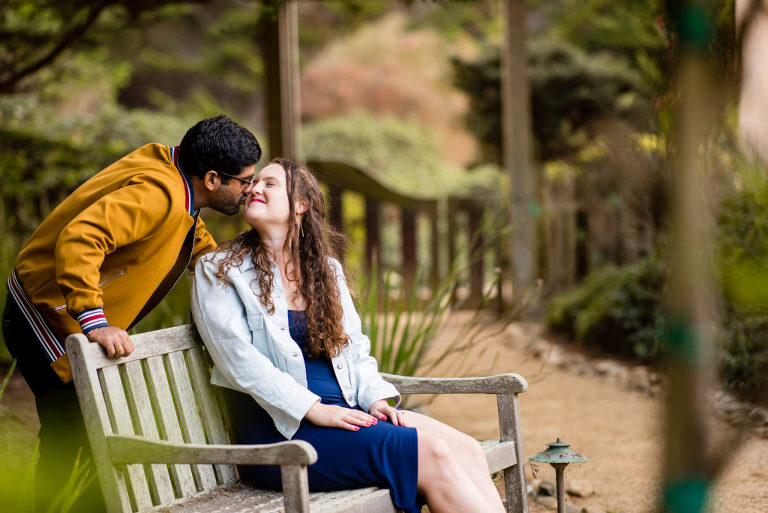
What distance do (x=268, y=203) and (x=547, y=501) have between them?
1.74 meters

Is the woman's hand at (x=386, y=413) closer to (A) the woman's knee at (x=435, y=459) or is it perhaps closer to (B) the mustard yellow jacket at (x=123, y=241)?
(A) the woman's knee at (x=435, y=459)

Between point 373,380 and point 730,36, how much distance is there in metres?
1.73

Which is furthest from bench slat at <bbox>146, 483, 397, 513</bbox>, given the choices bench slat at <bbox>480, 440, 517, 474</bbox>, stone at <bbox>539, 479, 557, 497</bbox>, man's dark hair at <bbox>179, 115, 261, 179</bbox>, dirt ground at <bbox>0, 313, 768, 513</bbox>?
stone at <bbox>539, 479, 557, 497</bbox>

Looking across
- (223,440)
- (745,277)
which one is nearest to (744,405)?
(745,277)

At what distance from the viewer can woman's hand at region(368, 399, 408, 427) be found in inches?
91.1

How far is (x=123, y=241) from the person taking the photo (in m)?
2.13

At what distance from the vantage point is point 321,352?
7.79 feet

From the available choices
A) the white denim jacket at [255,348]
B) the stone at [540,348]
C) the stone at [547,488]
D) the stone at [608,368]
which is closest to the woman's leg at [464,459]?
the white denim jacket at [255,348]

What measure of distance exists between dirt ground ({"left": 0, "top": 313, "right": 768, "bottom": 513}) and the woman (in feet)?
2.10

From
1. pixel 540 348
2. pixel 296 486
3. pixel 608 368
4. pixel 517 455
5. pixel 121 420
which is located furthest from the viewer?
pixel 540 348

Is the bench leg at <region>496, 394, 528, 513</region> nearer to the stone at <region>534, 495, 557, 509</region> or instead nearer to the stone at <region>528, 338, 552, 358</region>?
the stone at <region>534, 495, 557, 509</region>

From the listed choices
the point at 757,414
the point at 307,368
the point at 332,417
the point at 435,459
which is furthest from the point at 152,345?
the point at 757,414

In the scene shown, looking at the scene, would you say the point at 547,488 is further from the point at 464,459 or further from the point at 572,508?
the point at 464,459

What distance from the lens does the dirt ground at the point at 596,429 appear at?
3258mm
